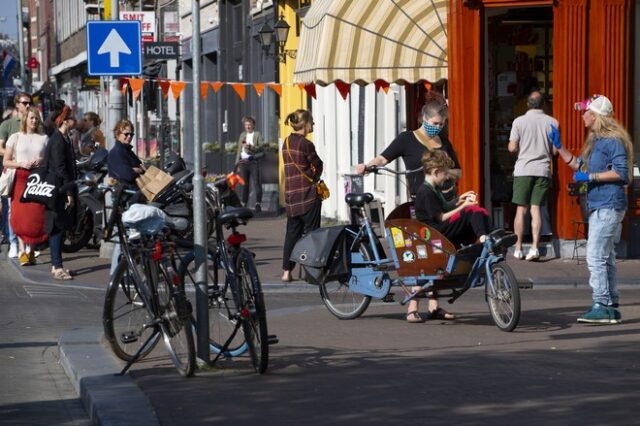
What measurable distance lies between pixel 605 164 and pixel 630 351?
1985mm

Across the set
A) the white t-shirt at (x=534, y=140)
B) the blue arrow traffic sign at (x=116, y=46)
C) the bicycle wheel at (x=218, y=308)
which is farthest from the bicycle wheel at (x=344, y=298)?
the blue arrow traffic sign at (x=116, y=46)

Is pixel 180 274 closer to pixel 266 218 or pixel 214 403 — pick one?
pixel 214 403

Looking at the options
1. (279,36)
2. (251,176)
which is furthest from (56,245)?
(251,176)

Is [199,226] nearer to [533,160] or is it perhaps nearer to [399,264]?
[399,264]

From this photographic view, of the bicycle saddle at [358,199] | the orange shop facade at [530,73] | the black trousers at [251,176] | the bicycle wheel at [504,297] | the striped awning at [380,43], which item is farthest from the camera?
the black trousers at [251,176]

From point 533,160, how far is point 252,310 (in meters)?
8.29

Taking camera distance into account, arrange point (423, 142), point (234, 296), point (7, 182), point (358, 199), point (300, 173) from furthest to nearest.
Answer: point (7, 182)
point (300, 173)
point (423, 142)
point (358, 199)
point (234, 296)

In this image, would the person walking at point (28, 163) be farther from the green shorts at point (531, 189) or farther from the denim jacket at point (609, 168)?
the denim jacket at point (609, 168)

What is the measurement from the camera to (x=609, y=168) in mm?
11070

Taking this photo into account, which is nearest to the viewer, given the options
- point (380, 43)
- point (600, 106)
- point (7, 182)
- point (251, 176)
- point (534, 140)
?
point (600, 106)

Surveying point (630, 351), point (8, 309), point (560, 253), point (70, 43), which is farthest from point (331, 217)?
point (70, 43)

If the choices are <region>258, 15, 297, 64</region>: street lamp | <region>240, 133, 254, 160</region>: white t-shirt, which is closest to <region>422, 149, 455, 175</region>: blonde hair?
<region>258, 15, 297, 64</region>: street lamp

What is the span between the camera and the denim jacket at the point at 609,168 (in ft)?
36.2

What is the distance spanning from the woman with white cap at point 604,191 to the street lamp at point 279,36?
15549mm
